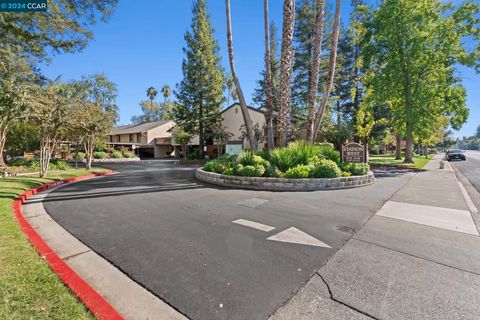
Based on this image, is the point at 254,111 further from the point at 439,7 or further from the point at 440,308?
the point at 440,308

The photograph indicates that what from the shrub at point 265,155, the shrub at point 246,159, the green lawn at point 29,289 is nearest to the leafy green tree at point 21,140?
the shrub at point 246,159

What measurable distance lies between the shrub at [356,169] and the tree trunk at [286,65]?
11.1ft

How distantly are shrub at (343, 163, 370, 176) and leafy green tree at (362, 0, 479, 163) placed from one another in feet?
40.3

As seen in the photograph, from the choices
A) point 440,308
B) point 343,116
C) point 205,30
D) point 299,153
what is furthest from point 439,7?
point 440,308

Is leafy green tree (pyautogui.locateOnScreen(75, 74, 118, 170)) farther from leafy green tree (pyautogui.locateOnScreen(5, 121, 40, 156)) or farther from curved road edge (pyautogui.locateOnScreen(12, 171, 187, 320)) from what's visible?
curved road edge (pyautogui.locateOnScreen(12, 171, 187, 320))

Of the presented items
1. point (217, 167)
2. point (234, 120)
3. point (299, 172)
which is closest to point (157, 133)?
point (234, 120)

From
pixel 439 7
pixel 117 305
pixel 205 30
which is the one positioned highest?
pixel 205 30

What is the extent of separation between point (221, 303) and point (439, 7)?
86.5 feet

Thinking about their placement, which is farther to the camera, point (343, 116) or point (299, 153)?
point (343, 116)

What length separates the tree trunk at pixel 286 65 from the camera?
36.2 ft

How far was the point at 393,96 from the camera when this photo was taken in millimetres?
19359

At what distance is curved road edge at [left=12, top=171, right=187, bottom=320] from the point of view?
231 cm

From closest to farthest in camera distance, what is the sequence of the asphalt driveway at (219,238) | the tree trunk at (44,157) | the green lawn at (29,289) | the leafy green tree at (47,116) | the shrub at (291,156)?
the green lawn at (29,289), the asphalt driveway at (219,238), the shrub at (291,156), the leafy green tree at (47,116), the tree trunk at (44,157)

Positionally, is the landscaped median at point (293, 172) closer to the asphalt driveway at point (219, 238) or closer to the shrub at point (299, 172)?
the shrub at point (299, 172)
